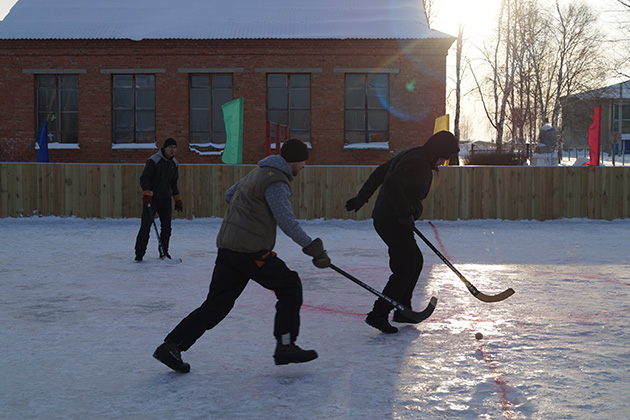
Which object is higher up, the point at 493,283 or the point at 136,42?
the point at 136,42

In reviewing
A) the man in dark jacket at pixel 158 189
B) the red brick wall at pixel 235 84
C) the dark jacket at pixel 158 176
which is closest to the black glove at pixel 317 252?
the man in dark jacket at pixel 158 189

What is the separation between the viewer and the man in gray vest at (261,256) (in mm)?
5090

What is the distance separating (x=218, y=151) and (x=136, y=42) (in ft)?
15.8

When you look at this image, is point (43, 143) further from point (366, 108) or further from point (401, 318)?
point (401, 318)

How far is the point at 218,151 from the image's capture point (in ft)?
86.2

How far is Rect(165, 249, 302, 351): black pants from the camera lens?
514cm

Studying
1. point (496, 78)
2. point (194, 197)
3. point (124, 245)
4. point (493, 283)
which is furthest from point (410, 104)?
point (496, 78)

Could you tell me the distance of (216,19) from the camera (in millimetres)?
26828

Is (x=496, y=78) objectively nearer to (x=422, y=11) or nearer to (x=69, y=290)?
(x=422, y=11)

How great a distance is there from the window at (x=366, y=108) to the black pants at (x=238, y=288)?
2105 cm

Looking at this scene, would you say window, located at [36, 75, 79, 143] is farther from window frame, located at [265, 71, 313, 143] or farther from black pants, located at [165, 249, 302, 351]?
black pants, located at [165, 249, 302, 351]

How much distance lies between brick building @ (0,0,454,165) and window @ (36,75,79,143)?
0.04 m

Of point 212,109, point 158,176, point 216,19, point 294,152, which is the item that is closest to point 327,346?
point 294,152

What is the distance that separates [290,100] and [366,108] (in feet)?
8.94
